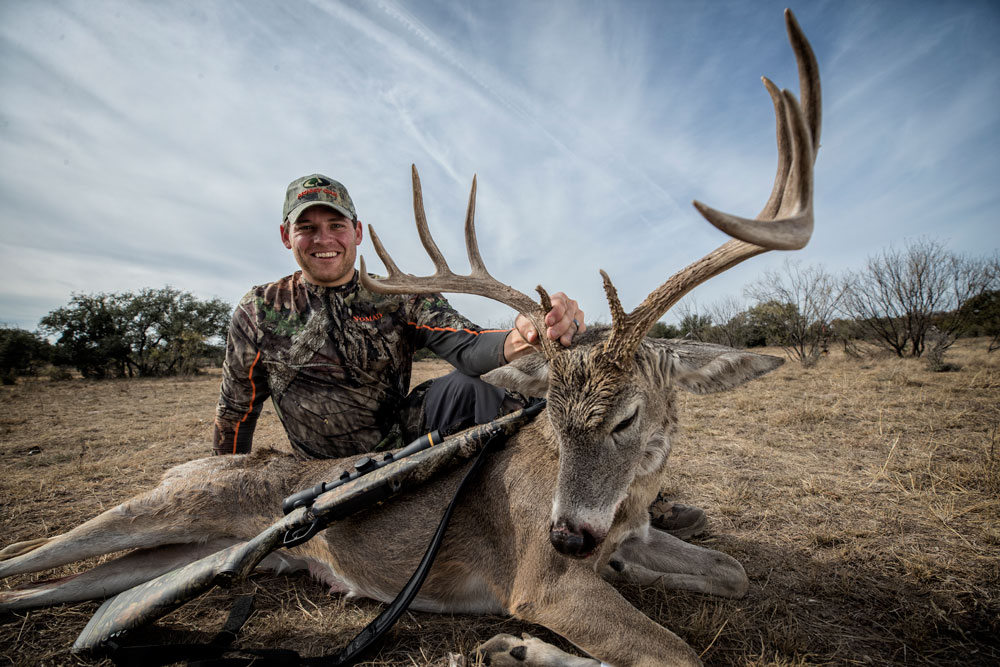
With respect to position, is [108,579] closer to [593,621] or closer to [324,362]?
[324,362]

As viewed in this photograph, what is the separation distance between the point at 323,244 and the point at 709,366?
11.3 feet

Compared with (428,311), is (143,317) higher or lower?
higher

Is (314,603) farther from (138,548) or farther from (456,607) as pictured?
(138,548)

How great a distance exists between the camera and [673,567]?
3020mm

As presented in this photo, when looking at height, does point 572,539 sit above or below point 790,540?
above

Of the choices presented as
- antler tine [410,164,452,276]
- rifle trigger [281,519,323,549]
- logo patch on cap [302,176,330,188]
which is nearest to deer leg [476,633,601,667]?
rifle trigger [281,519,323,549]

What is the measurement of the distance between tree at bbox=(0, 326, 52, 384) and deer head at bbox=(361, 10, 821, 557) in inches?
1196

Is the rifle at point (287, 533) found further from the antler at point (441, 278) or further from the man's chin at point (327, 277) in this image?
the man's chin at point (327, 277)

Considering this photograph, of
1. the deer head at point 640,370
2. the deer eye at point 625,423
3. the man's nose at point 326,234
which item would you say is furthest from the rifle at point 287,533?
the man's nose at point 326,234

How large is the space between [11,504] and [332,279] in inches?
159

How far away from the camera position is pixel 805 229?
206 centimetres

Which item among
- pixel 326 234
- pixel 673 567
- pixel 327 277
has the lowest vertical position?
pixel 673 567

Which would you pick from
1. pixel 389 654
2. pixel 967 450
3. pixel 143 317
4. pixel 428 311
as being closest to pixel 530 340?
pixel 428 311

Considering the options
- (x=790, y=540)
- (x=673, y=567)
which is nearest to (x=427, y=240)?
(x=673, y=567)
